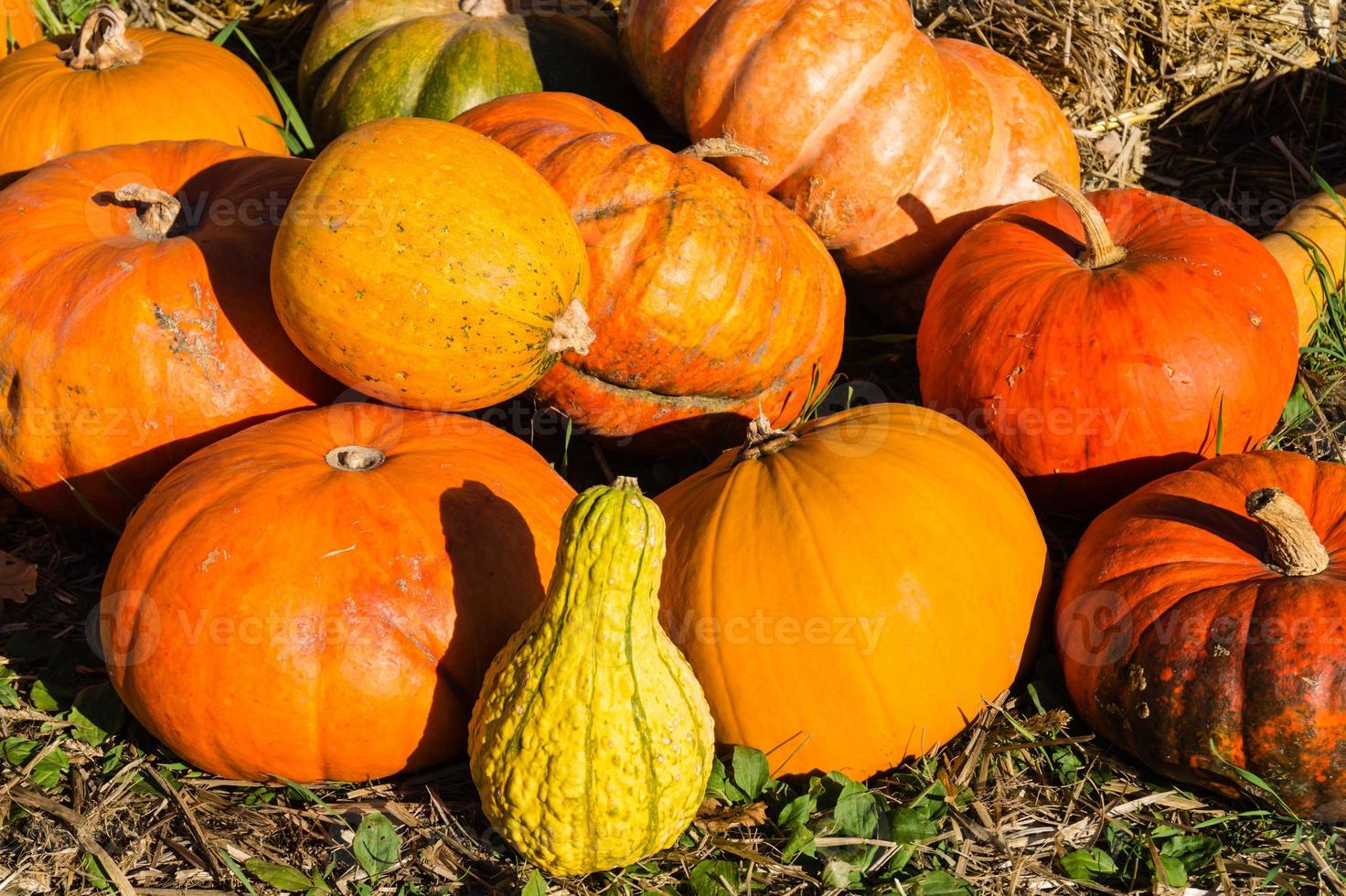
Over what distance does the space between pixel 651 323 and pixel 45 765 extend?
75.7 inches

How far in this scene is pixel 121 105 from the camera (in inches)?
167

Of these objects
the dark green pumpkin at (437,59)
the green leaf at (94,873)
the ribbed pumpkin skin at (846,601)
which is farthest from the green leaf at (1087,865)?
the dark green pumpkin at (437,59)

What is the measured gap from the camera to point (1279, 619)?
2.67 m

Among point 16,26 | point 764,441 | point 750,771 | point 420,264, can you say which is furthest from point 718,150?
point 16,26

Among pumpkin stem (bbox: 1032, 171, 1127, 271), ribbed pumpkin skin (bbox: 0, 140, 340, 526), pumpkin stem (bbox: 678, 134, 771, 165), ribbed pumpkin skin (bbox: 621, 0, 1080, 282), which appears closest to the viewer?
ribbed pumpkin skin (bbox: 0, 140, 340, 526)

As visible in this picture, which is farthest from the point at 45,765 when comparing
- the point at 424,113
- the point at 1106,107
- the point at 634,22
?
the point at 1106,107

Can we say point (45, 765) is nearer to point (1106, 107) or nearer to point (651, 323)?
point (651, 323)

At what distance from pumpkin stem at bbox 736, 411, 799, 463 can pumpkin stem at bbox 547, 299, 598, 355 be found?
0.49 metres

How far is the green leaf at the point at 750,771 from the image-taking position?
276 centimetres

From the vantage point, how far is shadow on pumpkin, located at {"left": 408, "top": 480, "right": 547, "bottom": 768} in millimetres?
2754

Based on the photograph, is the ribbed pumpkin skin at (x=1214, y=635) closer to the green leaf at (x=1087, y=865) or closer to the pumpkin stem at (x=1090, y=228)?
the green leaf at (x=1087, y=865)

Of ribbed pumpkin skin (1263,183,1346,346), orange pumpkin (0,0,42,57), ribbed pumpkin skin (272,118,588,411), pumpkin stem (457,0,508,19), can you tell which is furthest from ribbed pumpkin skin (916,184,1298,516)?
orange pumpkin (0,0,42,57)

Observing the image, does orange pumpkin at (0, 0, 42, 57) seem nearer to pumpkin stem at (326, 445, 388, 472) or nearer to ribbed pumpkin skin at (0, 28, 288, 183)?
ribbed pumpkin skin at (0, 28, 288, 183)

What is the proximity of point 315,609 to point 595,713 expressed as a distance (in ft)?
2.44
